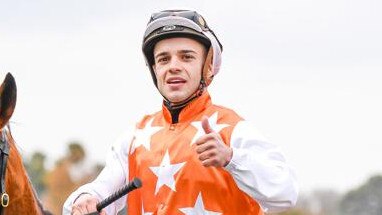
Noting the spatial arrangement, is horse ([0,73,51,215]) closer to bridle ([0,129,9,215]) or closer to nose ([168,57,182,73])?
bridle ([0,129,9,215])

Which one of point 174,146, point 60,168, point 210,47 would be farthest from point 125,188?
point 60,168

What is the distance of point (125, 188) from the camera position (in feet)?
15.8

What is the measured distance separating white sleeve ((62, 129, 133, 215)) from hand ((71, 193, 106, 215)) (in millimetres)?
52

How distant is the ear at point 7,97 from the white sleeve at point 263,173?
1001mm

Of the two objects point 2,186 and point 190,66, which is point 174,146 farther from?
point 2,186

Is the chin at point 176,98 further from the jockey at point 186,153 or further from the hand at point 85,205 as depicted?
the hand at point 85,205

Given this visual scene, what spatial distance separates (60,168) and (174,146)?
62.1 meters

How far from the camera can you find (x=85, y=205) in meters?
5.16

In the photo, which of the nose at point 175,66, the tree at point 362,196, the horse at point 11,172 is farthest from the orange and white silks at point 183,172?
the tree at point 362,196

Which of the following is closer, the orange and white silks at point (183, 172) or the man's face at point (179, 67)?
the orange and white silks at point (183, 172)

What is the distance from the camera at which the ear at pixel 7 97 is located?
4559 millimetres

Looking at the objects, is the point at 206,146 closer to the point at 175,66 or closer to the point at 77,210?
the point at 175,66

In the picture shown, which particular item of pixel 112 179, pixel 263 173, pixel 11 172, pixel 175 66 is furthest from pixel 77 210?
pixel 263 173

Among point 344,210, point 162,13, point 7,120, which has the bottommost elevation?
point 344,210
